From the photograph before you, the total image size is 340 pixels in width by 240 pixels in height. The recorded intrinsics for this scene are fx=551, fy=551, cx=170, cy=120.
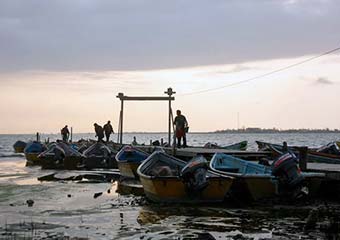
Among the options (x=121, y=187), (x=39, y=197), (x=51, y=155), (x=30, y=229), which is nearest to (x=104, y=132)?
(x=51, y=155)

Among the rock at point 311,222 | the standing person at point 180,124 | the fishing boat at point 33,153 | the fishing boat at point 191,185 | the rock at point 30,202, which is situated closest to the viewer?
the rock at point 311,222

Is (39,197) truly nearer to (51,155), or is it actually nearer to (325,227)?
(325,227)

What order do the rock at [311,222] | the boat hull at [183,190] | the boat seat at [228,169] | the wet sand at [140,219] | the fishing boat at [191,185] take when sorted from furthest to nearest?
the boat seat at [228,169], the boat hull at [183,190], the fishing boat at [191,185], the rock at [311,222], the wet sand at [140,219]

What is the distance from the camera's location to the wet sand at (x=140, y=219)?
12875mm

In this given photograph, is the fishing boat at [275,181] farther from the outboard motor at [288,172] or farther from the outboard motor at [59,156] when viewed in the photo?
the outboard motor at [59,156]

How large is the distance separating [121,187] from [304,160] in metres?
8.14

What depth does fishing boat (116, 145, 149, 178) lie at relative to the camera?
2575cm

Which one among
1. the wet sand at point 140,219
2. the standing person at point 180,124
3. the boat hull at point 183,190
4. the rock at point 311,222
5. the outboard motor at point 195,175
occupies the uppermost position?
the standing person at point 180,124

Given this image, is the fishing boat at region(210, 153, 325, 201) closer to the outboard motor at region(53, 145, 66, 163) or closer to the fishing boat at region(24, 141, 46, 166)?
the outboard motor at region(53, 145, 66, 163)

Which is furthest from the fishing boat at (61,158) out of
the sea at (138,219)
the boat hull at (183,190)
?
the boat hull at (183,190)

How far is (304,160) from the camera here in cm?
1908

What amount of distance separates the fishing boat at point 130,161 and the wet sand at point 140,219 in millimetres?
5324

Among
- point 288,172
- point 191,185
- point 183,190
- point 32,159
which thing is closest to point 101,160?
point 32,159

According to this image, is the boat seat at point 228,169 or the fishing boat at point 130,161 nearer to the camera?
the boat seat at point 228,169
